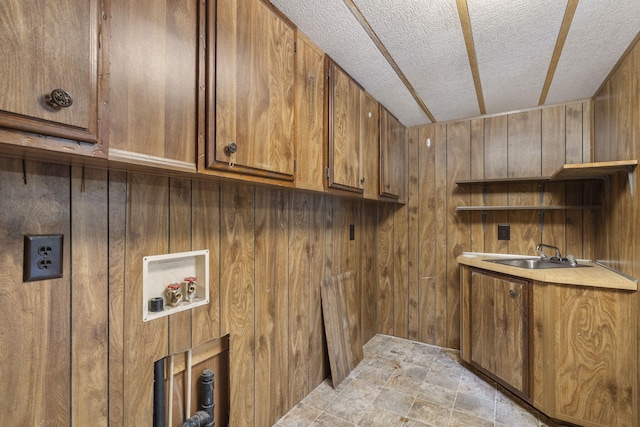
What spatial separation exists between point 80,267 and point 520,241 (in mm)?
3185

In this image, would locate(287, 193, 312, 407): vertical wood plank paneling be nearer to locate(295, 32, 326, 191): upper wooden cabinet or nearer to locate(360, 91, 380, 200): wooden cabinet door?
locate(295, 32, 326, 191): upper wooden cabinet

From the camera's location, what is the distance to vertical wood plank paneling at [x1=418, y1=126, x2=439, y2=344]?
3.09 metres

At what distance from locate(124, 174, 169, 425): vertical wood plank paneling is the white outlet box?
0.08 ft

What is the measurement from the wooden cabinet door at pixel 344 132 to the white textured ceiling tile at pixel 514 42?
2.54 feet

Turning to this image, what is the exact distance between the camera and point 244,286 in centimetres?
161

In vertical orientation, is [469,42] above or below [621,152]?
above

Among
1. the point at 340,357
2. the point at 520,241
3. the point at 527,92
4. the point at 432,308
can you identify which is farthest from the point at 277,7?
the point at 432,308

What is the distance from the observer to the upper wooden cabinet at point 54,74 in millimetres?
644

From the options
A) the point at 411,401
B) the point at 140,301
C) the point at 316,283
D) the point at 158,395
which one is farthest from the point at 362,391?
the point at 140,301

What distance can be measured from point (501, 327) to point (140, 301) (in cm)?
240

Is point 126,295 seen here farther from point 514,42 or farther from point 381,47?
point 514,42

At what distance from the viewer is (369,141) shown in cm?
232

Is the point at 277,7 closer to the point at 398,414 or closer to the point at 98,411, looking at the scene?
the point at 98,411

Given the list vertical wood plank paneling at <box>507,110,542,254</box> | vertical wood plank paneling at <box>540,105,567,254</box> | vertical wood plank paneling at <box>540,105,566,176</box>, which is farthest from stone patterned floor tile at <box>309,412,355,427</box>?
vertical wood plank paneling at <box>540,105,566,176</box>
